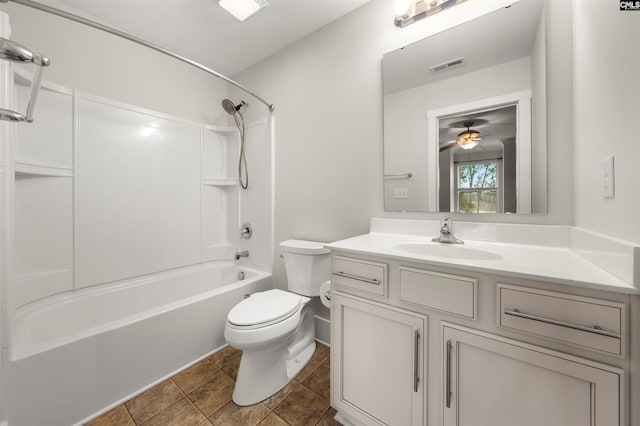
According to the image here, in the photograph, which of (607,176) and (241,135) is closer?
(607,176)

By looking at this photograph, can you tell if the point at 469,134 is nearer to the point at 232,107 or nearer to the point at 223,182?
the point at 232,107

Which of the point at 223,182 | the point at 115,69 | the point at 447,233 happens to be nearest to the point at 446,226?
the point at 447,233

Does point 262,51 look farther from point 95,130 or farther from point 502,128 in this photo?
point 502,128

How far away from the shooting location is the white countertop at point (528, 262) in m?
0.61

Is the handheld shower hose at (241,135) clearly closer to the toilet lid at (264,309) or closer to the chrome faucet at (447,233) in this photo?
the toilet lid at (264,309)

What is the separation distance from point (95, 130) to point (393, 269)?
7.31ft

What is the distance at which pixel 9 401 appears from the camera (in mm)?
958

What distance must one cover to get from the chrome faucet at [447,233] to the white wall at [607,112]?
45 cm

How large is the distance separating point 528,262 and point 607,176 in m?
0.34

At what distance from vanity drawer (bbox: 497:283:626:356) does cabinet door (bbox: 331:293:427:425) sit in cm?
28

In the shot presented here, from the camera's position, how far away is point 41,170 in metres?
1.43

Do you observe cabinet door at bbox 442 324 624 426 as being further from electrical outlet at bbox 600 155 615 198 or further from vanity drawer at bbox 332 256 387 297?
electrical outlet at bbox 600 155 615 198

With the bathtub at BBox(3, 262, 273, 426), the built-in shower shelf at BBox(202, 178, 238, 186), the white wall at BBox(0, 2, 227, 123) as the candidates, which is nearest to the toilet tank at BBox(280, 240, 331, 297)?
the bathtub at BBox(3, 262, 273, 426)

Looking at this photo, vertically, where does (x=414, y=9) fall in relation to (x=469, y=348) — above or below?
above
